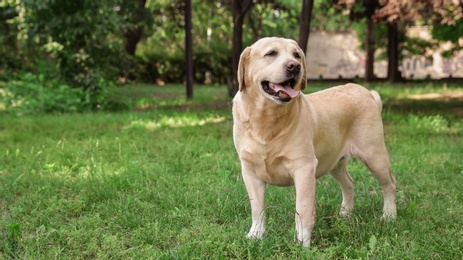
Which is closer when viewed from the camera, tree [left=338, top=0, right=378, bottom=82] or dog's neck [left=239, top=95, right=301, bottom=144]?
dog's neck [left=239, top=95, right=301, bottom=144]

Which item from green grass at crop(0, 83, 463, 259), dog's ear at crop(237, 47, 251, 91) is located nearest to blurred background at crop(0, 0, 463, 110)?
green grass at crop(0, 83, 463, 259)

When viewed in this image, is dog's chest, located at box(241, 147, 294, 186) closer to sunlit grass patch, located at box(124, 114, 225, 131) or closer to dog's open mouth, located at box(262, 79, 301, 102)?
dog's open mouth, located at box(262, 79, 301, 102)


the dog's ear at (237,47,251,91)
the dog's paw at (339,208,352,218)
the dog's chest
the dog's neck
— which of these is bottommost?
the dog's paw at (339,208,352,218)

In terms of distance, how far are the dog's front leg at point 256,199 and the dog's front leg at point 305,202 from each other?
0.34 meters

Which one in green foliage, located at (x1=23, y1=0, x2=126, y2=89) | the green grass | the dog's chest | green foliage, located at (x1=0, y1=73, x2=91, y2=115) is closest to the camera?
the green grass

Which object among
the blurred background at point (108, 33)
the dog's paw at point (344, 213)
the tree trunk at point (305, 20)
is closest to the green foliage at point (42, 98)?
the blurred background at point (108, 33)

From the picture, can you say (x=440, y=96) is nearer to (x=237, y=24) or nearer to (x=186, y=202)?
(x=237, y=24)

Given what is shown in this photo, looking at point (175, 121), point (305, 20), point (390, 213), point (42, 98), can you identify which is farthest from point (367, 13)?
point (390, 213)

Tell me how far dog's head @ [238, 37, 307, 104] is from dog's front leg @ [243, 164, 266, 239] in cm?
62

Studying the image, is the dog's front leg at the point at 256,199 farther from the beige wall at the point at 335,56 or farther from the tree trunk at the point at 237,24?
the beige wall at the point at 335,56

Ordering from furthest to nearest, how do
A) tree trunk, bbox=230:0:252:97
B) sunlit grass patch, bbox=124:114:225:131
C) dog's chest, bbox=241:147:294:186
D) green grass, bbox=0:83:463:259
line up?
tree trunk, bbox=230:0:252:97
sunlit grass patch, bbox=124:114:225:131
dog's chest, bbox=241:147:294:186
green grass, bbox=0:83:463:259

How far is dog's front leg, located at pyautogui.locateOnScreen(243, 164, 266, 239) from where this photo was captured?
384 cm

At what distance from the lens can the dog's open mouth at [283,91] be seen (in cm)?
352

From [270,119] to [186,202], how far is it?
1300mm
